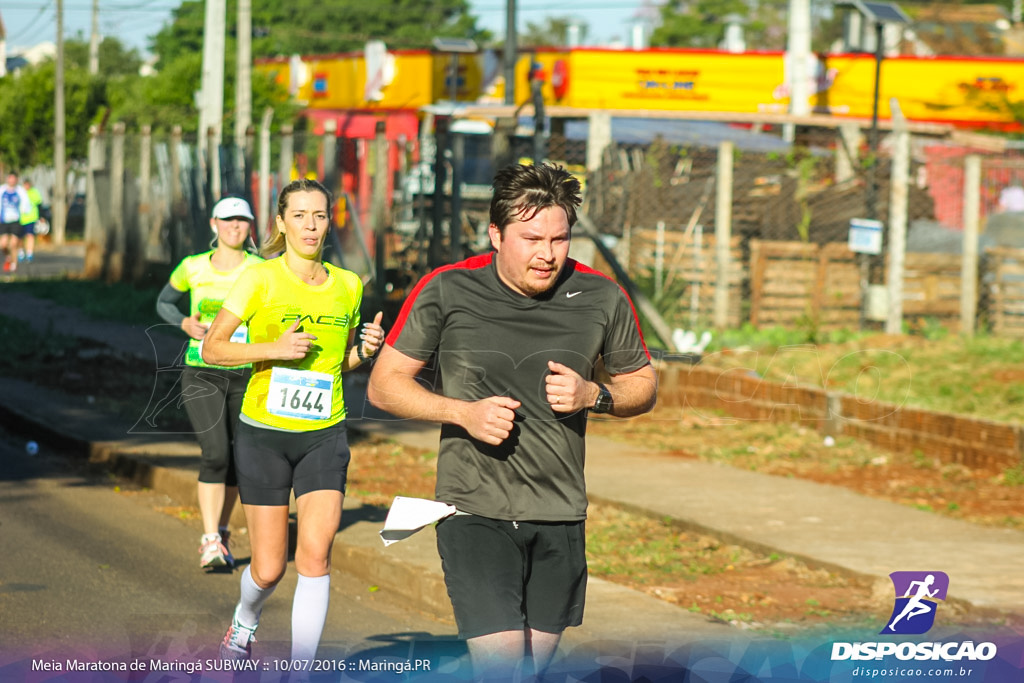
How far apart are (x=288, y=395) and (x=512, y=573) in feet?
5.60

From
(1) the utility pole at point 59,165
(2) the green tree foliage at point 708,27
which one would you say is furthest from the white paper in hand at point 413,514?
(2) the green tree foliage at point 708,27

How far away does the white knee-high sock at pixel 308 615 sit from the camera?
5.33 meters

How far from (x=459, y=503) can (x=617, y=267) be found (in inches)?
363

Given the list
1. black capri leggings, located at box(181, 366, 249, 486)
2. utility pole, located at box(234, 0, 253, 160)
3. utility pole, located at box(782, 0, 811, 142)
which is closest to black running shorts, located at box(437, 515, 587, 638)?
black capri leggings, located at box(181, 366, 249, 486)

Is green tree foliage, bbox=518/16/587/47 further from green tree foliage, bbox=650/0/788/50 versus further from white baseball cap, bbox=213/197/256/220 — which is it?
white baseball cap, bbox=213/197/256/220

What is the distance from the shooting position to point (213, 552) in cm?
746

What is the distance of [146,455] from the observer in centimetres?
1045

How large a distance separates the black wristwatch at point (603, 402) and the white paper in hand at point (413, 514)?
1.73ft

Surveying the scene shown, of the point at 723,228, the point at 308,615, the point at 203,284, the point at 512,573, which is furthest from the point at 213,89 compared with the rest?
the point at 512,573

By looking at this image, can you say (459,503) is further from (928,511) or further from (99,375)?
(99,375)

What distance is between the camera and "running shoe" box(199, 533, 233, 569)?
7.45 m

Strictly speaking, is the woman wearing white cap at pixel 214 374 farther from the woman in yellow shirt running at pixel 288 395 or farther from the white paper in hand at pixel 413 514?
the white paper in hand at pixel 413 514

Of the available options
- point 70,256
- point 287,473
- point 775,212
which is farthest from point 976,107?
point 287,473

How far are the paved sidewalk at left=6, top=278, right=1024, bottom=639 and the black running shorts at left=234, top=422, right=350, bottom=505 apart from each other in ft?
5.05
